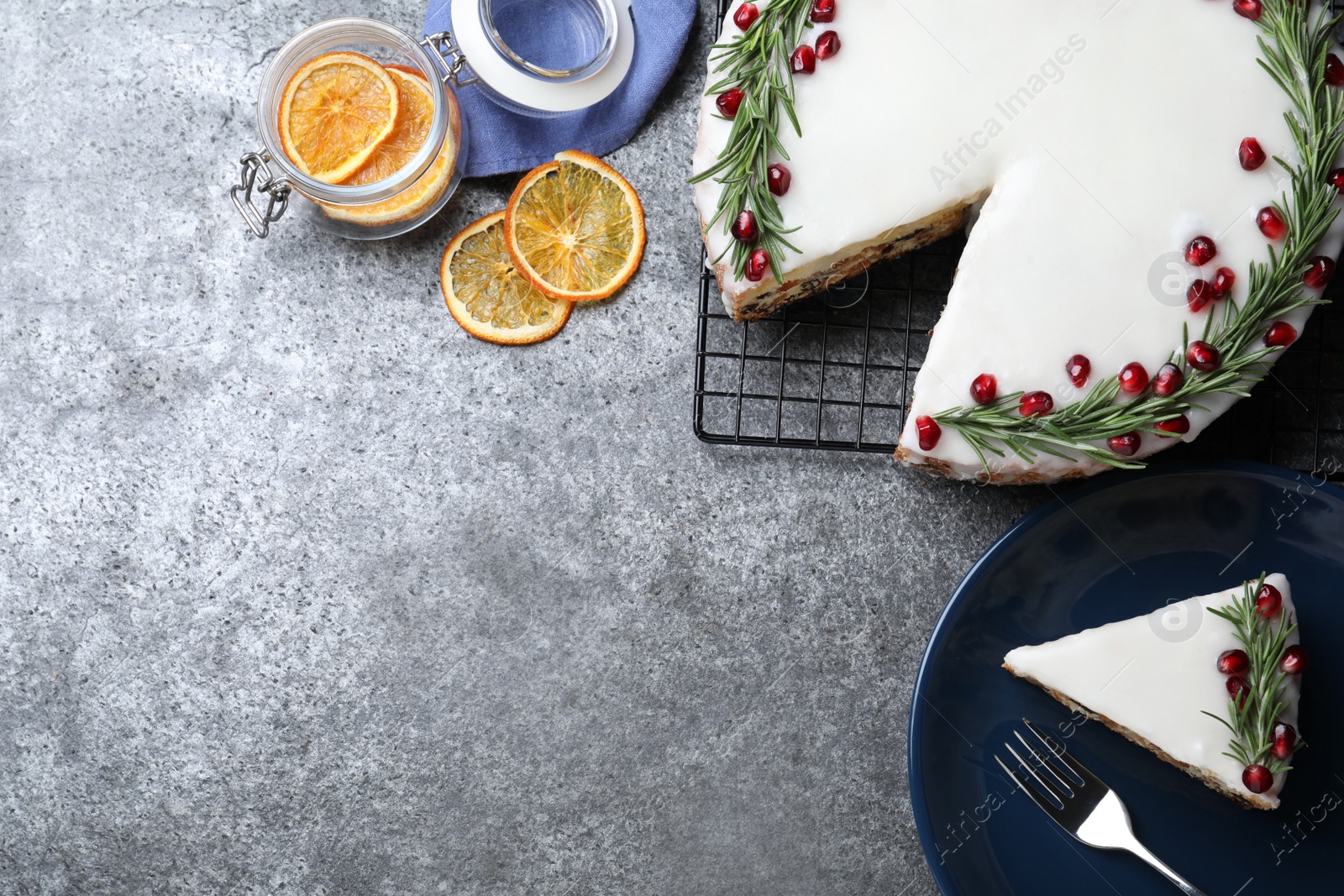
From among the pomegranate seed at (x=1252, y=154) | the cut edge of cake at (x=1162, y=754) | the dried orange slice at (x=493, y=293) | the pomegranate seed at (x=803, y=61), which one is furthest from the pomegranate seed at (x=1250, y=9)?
the dried orange slice at (x=493, y=293)

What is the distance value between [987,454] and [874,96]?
2.82 ft

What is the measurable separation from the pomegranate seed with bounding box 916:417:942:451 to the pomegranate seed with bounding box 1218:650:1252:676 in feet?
2.71

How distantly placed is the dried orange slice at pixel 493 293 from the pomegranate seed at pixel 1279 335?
1.67m

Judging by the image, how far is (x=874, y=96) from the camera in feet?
7.12

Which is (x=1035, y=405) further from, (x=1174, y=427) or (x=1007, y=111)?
(x=1007, y=111)

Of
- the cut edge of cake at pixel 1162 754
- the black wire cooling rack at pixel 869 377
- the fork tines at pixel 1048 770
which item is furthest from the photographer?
the black wire cooling rack at pixel 869 377

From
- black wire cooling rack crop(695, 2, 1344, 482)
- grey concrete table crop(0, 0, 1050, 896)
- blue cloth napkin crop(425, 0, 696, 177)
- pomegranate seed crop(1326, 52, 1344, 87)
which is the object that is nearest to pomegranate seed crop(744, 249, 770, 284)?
black wire cooling rack crop(695, 2, 1344, 482)

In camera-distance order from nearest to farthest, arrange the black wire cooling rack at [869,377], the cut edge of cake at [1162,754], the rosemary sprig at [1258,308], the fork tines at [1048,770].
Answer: the rosemary sprig at [1258,308]
the cut edge of cake at [1162,754]
the fork tines at [1048,770]
the black wire cooling rack at [869,377]

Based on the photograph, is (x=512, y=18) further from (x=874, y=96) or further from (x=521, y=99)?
(x=874, y=96)

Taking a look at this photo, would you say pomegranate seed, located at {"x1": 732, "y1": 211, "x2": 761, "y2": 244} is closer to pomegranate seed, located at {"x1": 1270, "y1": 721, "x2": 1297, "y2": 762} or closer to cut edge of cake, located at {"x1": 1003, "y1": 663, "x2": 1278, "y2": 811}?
cut edge of cake, located at {"x1": 1003, "y1": 663, "x2": 1278, "y2": 811}

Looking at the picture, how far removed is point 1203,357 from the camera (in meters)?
2.08

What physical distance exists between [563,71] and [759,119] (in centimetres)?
61

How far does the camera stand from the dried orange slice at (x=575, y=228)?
8.04 ft

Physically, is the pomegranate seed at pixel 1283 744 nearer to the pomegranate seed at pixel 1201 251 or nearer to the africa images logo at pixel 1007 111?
the pomegranate seed at pixel 1201 251
